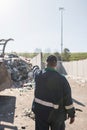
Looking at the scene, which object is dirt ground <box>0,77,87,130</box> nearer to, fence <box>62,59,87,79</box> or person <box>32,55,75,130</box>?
person <box>32,55,75,130</box>

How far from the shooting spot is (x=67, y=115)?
6.04 m

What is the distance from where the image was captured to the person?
5.84 m

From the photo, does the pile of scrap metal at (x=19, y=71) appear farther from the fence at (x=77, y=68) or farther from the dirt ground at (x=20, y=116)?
the dirt ground at (x=20, y=116)

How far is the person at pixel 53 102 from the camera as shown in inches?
230

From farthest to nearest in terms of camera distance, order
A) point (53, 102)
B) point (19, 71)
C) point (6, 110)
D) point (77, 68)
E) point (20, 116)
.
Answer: point (77, 68), point (19, 71), point (6, 110), point (20, 116), point (53, 102)

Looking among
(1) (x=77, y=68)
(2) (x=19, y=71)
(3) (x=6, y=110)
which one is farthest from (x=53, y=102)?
(1) (x=77, y=68)

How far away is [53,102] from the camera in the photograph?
19.2 feet

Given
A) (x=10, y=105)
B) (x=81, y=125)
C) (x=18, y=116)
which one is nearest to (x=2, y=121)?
(x=18, y=116)

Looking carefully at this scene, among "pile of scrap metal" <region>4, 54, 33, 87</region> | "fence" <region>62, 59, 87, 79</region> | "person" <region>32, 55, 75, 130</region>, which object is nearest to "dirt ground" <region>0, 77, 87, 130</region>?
"person" <region>32, 55, 75, 130</region>

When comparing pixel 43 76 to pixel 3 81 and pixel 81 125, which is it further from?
pixel 3 81

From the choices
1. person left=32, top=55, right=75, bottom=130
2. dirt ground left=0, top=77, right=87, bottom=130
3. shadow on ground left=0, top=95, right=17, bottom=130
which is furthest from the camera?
shadow on ground left=0, top=95, right=17, bottom=130

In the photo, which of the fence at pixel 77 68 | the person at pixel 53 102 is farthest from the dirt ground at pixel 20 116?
the fence at pixel 77 68

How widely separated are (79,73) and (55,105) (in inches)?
1250

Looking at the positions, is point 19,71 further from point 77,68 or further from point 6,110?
point 6,110
